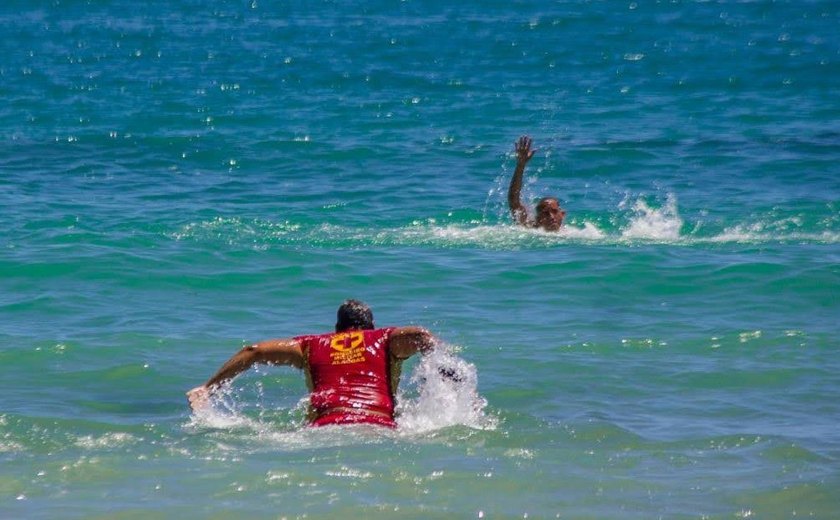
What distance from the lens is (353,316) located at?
8.78m

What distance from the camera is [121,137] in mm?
22938

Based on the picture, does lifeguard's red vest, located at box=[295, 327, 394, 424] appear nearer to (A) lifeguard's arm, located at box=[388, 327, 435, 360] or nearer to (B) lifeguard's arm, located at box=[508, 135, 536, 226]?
(A) lifeguard's arm, located at box=[388, 327, 435, 360]

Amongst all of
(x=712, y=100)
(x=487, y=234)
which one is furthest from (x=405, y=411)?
(x=712, y=100)

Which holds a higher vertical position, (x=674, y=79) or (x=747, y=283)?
(x=674, y=79)

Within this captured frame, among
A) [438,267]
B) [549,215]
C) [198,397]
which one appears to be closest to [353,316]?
[198,397]

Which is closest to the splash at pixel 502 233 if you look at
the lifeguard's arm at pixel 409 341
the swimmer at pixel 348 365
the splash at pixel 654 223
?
the splash at pixel 654 223

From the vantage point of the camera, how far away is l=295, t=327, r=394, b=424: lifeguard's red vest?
28.2 ft

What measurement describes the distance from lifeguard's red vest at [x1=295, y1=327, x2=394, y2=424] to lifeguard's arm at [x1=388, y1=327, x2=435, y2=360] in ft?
0.17

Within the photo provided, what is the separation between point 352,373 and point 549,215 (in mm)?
7510

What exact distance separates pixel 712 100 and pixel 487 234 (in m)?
11.2

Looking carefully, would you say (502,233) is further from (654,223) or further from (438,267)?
(438,267)

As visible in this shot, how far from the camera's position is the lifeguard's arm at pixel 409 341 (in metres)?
8.48

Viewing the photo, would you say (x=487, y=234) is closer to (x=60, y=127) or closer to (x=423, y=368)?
(x=423, y=368)

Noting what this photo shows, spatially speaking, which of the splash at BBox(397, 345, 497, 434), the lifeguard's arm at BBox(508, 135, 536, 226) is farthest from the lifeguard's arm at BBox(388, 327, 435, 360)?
the lifeguard's arm at BBox(508, 135, 536, 226)
